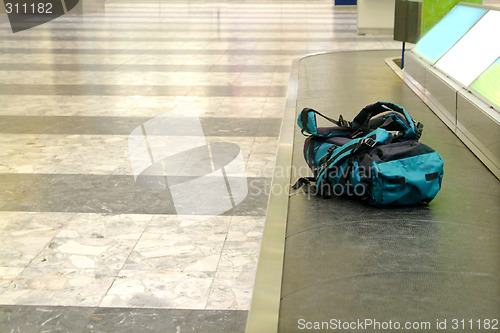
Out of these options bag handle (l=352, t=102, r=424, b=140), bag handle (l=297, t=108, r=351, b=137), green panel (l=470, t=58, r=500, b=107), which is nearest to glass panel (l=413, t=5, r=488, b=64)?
green panel (l=470, t=58, r=500, b=107)

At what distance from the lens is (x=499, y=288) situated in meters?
2.58

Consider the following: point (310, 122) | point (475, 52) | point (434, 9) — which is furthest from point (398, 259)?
point (434, 9)

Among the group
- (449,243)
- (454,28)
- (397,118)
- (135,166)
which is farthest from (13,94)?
(449,243)

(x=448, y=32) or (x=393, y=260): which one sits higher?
(x=448, y=32)

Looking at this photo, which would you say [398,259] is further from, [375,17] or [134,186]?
[375,17]

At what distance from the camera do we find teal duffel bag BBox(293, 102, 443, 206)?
333 cm

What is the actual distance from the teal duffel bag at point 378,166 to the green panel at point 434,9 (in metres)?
4.53

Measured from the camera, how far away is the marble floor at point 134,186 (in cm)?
334

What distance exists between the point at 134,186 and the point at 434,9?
181 inches

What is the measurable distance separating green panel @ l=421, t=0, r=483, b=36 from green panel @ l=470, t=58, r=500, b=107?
341 centimetres

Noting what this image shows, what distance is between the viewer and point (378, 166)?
334 centimetres

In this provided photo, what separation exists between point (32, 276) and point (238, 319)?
3.88 ft

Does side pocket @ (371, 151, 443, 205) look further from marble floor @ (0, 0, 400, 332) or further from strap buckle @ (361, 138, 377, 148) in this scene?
marble floor @ (0, 0, 400, 332)

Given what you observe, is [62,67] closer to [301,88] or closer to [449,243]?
[301,88]
